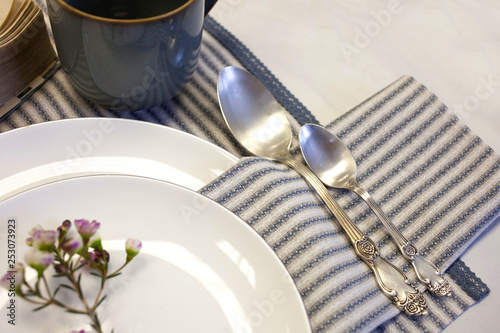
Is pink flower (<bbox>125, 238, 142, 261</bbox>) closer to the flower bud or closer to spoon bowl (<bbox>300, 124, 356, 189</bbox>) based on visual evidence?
the flower bud

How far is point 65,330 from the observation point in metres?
0.29

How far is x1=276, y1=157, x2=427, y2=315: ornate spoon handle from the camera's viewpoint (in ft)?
1.17

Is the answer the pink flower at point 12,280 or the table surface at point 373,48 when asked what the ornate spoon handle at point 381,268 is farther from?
the pink flower at point 12,280

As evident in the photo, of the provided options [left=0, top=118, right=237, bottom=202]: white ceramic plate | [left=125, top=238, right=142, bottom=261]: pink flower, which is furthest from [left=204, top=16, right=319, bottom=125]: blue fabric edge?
[left=125, top=238, right=142, bottom=261]: pink flower

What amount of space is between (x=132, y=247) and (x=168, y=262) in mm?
31

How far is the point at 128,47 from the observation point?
1.13 ft

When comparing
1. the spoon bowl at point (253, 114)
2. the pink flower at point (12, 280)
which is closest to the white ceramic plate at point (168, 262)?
the pink flower at point (12, 280)

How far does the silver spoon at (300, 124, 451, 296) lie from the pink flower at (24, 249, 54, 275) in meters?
0.23

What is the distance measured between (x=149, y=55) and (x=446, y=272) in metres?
0.29

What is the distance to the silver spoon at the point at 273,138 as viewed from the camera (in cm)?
37

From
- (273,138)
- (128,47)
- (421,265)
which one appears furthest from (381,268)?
(128,47)

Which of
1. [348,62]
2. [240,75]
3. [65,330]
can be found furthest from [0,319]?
→ [348,62]

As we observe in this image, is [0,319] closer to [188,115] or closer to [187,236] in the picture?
[187,236]

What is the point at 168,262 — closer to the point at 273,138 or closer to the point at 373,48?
the point at 273,138
